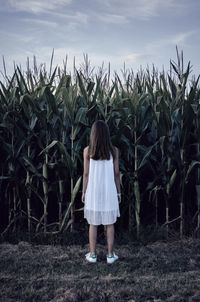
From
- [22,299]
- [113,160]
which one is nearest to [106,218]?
[113,160]

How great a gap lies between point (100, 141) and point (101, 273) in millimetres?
1410

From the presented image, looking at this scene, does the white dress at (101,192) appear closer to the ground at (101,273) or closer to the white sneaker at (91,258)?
the white sneaker at (91,258)

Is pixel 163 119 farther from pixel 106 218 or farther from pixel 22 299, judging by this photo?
pixel 22 299

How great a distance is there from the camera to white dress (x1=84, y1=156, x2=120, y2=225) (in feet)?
18.7

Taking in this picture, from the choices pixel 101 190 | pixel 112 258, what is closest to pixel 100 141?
pixel 101 190

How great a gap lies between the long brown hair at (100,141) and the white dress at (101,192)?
0.31 ft

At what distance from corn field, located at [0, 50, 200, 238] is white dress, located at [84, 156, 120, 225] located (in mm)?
758

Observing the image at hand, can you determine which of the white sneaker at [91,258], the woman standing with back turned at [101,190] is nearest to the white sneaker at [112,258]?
the woman standing with back turned at [101,190]

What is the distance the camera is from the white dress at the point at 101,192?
5.71 meters

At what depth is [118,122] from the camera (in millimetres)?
6648

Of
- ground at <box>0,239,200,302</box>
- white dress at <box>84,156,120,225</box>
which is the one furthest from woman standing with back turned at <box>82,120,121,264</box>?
ground at <box>0,239,200,302</box>

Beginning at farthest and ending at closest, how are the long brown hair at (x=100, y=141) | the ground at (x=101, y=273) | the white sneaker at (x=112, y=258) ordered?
the white sneaker at (x=112, y=258)
the long brown hair at (x=100, y=141)
the ground at (x=101, y=273)

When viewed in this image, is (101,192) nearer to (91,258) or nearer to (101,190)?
(101,190)

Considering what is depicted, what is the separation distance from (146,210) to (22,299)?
122 inches
